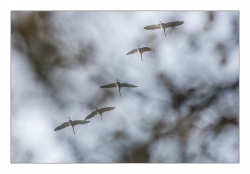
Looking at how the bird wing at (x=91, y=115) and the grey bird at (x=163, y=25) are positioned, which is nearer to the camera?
the grey bird at (x=163, y=25)

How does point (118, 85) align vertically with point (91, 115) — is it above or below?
above

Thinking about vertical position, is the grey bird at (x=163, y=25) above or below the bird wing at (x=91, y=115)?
above

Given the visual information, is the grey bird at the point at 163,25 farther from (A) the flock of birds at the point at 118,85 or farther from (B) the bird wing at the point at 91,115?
(B) the bird wing at the point at 91,115

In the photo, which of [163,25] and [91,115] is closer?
[163,25]

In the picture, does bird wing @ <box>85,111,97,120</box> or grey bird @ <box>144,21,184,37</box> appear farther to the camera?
bird wing @ <box>85,111,97,120</box>

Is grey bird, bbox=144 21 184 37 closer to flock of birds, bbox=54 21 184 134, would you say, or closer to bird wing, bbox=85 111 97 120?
flock of birds, bbox=54 21 184 134

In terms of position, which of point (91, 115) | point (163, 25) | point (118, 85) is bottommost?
point (91, 115)

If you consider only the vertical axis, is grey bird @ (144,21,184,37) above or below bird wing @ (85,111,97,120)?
above

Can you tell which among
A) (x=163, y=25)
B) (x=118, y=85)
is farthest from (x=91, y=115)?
(x=163, y=25)

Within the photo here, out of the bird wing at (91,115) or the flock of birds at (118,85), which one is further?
the bird wing at (91,115)

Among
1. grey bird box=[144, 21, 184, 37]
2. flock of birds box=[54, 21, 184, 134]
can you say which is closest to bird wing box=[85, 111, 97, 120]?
flock of birds box=[54, 21, 184, 134]

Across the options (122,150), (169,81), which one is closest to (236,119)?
(169,81)

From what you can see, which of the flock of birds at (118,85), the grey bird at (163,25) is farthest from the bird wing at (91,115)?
the grey bird at (163,25)

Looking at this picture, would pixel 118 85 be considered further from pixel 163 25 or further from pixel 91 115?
pixel 163 25
